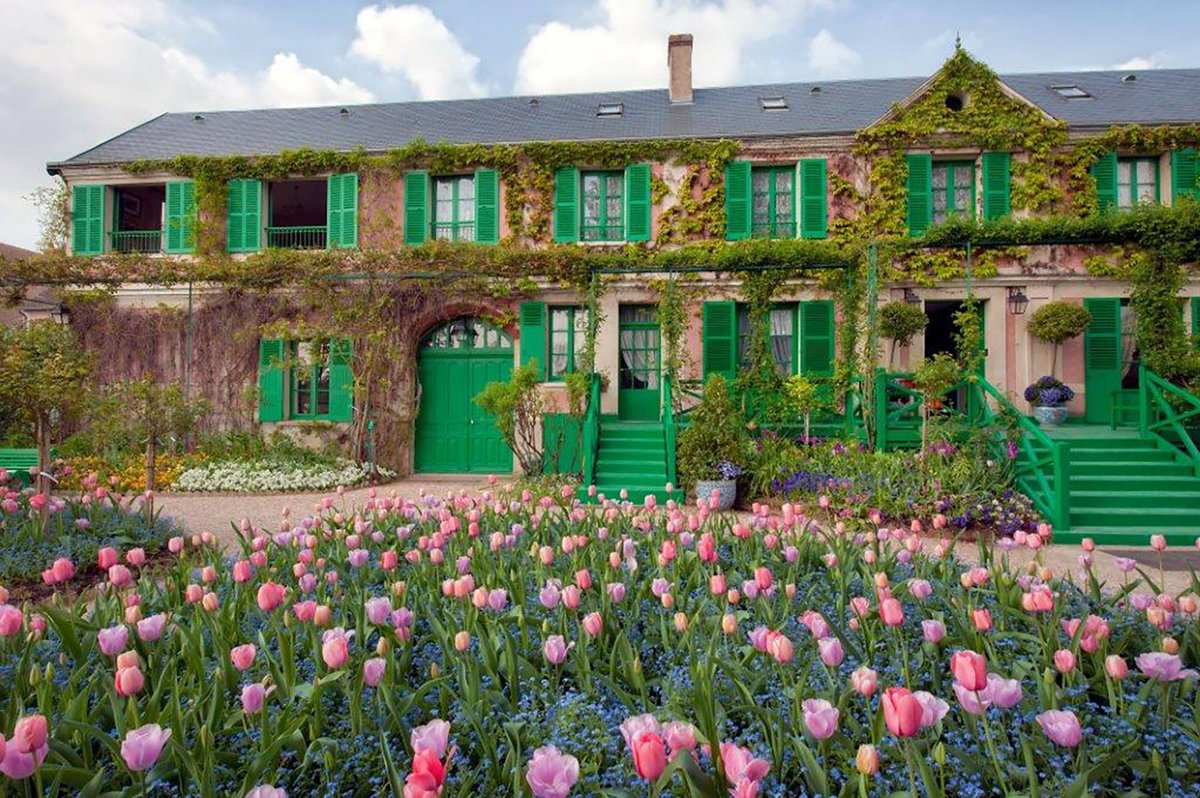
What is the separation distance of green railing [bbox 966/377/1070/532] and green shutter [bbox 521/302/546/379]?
22.4 feet

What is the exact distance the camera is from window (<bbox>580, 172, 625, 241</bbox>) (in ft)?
39.7

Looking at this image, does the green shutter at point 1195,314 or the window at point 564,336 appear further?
the window at point 564,336

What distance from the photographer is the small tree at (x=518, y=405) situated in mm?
9320

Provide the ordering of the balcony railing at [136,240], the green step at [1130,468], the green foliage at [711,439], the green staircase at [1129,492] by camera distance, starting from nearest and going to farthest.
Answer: the green staircase at [1129,492] → the green step at [1130,468] → the green foliage at [711,439] → the balcony railing at [136,240]

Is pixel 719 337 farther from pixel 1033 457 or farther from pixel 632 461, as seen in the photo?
pixel 1033 457

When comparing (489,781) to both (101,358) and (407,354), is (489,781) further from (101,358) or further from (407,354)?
(101,358)

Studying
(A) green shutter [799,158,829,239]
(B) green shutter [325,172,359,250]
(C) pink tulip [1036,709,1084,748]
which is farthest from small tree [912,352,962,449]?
(B) green shutter [325,172,359,250]

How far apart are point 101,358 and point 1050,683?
14.9 m

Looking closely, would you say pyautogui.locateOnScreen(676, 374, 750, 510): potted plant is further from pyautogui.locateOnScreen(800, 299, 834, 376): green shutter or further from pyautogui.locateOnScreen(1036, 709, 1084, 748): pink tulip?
pyautogui.locateOnScreen(1036, 709, 1084, 748): pink tulip

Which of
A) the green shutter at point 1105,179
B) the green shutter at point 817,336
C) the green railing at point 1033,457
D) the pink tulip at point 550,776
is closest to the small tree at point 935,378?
the green railing at point 1033,457

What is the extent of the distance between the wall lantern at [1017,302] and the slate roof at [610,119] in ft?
10.1

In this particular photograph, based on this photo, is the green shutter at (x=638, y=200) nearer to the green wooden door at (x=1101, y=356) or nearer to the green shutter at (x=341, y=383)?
the green shutter at (x=341, y=383)

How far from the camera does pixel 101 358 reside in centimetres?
1210

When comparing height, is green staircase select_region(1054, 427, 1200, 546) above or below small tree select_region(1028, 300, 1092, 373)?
below
